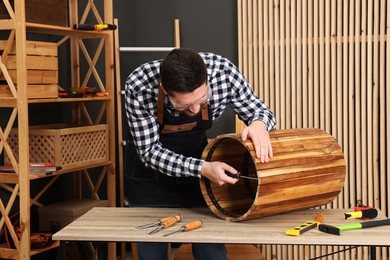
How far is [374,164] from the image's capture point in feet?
15.6

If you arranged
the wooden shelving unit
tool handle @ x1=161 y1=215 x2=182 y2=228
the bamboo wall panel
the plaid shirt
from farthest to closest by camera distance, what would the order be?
1. the bamboo wall panel
2. the wooden shelving unit
3. the plaid shirt
4. tool handle @ x1=161 y1=215 x2=182 y2=228

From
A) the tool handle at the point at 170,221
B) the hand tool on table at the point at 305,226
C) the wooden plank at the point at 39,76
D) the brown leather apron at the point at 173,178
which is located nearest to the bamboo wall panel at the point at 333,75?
the wooden plank at the point at 39,76

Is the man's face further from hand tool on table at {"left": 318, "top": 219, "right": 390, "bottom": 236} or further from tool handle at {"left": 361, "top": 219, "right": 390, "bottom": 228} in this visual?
tool handle at {"left": 361, "top": 219, "right": 390, "bottom": 228}

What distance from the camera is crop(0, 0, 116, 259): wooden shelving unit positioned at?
3.66 m

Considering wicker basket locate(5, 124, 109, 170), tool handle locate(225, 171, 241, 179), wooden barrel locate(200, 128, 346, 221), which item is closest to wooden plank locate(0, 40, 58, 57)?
wicker basket locate(5, 124, 109, 170)

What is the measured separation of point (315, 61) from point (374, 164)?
874mm

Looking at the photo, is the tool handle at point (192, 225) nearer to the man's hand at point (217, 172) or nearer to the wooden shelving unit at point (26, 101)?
the man's hand at point (217, 172)

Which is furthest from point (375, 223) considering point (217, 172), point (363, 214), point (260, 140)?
point (217, 172)

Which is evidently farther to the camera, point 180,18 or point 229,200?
point 180,18

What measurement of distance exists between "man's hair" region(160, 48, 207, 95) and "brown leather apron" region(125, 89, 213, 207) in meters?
0.45

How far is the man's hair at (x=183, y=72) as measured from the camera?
2510 mm

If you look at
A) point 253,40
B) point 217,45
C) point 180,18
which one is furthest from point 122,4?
point 253,40

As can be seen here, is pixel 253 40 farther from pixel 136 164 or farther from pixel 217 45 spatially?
pixel 136 164

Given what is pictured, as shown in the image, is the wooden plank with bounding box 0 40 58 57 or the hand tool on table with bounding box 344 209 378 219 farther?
the wooden plank with bounding box 0 40 58 57
